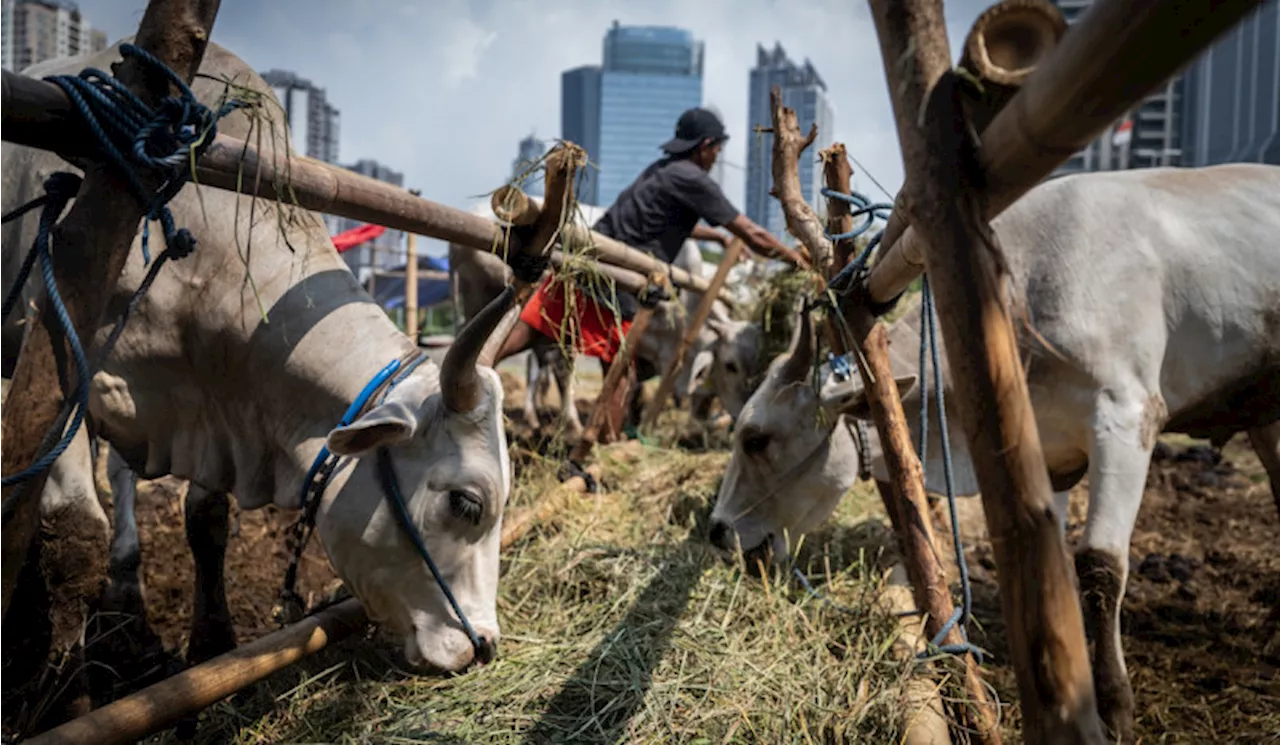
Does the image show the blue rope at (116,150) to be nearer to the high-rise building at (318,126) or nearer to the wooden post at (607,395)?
the wooden post at (607,395)

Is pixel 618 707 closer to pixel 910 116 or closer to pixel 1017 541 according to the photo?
pixel 1017 541

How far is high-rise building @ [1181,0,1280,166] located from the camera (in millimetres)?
16188

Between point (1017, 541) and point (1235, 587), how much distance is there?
5087 mm

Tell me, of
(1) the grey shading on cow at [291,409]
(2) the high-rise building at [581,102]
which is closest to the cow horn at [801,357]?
(1) the grey shading on cow at [291,409]

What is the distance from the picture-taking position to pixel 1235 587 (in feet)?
17.9

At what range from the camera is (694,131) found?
24.5ft

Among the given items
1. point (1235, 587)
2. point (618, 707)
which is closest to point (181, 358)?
point (618, 707)

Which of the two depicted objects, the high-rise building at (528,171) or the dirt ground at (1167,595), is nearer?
the high-rise building at (528,171)

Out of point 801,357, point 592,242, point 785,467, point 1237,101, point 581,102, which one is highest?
point 581,102

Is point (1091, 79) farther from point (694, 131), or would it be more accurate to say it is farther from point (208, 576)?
point (694, 131)

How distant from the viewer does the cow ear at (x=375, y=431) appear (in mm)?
2754

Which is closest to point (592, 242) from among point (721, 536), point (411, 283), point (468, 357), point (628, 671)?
point (468, 357)

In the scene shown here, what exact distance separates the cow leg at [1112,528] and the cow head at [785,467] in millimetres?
1151

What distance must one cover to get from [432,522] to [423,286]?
56.9 ft
